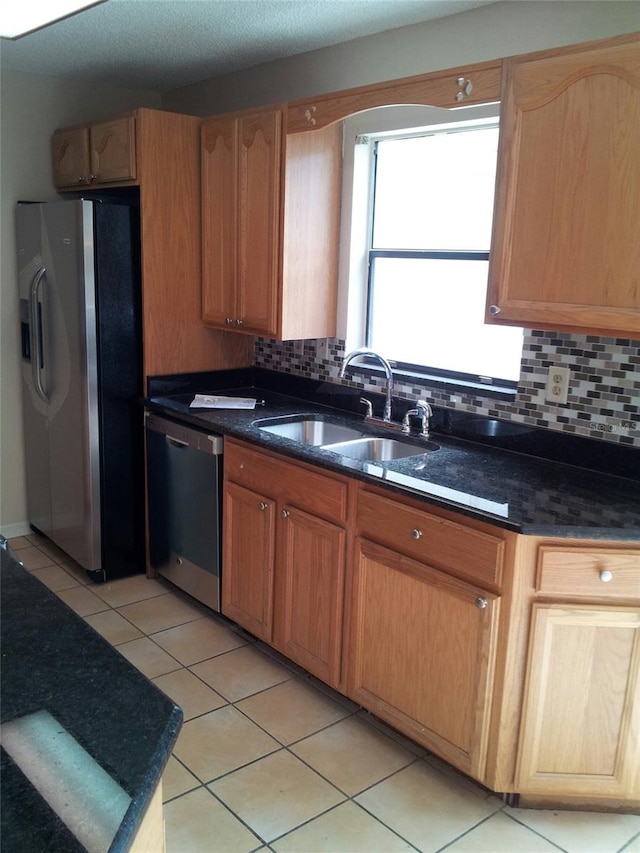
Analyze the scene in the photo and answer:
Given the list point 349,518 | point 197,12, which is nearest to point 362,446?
point 349,518

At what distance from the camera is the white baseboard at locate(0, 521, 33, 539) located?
4.07m

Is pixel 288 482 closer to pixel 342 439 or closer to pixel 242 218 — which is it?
pixel 342 439

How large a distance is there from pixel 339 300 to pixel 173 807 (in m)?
2.11

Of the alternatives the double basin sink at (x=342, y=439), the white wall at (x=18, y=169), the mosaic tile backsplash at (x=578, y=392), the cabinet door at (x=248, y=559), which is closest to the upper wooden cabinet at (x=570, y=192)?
the mosaic tile backsplash at (x=578, y=392)

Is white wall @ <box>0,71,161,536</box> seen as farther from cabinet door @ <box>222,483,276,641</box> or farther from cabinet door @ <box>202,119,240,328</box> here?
cabinet door @ <box>222,483,276,641</box>

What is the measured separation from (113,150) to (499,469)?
2251mm

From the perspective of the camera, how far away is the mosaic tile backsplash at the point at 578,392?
7.70 ft

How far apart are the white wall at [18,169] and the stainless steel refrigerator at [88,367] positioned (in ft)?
0.61

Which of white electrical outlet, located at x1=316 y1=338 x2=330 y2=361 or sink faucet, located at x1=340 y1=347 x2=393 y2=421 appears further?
white electrical outlet, located at x1=316 y1=338 x2=330 y2=361

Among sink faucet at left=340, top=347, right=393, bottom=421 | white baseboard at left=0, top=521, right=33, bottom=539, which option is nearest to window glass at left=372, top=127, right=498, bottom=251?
sink faucet at left=340, top=347, right=393, bottom=421

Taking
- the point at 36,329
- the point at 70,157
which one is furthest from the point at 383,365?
the point at 70,157

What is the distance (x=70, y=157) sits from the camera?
3.72 m

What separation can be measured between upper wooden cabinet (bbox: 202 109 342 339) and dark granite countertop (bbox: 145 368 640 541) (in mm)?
419

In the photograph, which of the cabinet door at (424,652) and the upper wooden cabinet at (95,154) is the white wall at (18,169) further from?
the cabinet door at (424,652)
